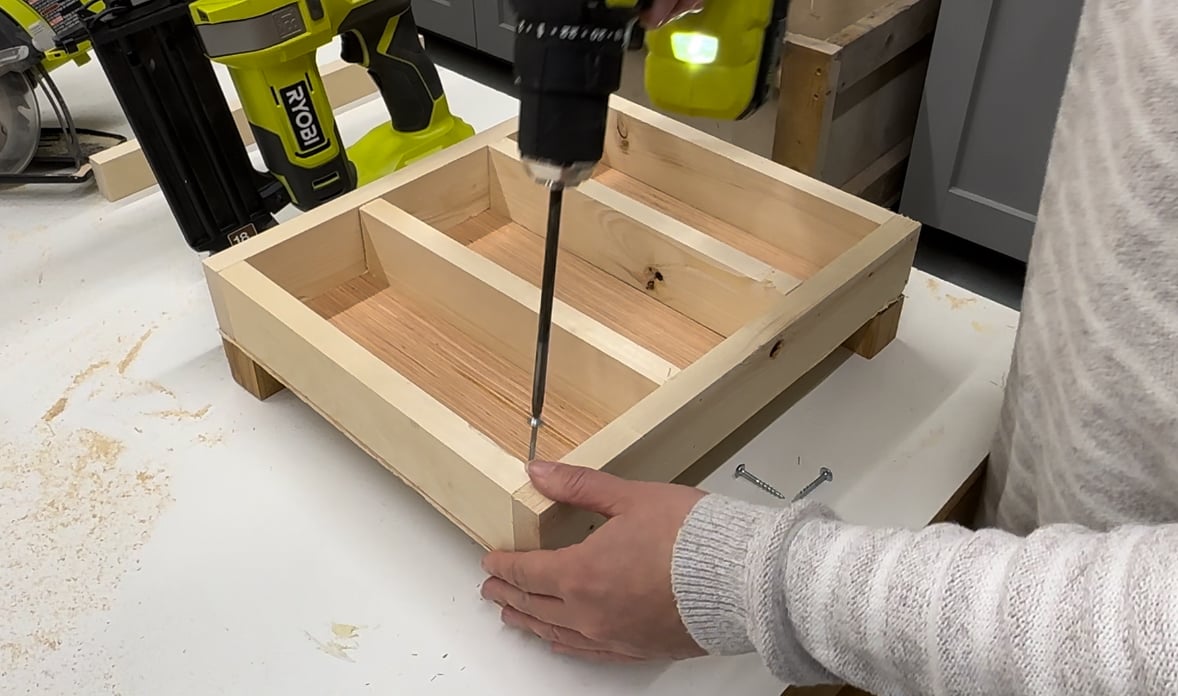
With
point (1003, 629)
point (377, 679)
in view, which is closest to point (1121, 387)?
point (1003, 629)

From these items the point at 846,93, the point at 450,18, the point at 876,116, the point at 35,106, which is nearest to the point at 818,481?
the point at 35,106

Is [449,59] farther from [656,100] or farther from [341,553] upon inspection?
[341,553]

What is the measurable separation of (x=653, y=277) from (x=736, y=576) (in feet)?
1.32

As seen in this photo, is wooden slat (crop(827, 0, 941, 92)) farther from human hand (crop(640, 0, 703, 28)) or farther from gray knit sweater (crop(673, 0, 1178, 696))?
gray knit sweater (crop(673, 0, 1178, 696))

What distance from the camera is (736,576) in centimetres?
47

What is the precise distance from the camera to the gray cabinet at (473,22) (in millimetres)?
2178

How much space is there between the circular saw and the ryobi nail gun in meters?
0.01

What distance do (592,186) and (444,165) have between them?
14 cm

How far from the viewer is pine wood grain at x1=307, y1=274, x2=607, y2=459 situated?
2.34ft

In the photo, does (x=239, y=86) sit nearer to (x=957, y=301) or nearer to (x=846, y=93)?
(x=957, y=301)

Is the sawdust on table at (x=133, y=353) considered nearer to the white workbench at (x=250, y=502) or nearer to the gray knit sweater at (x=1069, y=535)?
the white workbench at (x=250, y=502)

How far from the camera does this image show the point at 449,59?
2473 millimetres

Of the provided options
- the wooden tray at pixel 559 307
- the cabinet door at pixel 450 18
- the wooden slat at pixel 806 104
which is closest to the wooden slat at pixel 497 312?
the wooden tray at pixel 559 307

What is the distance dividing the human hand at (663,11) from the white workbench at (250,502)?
1.06 feet
